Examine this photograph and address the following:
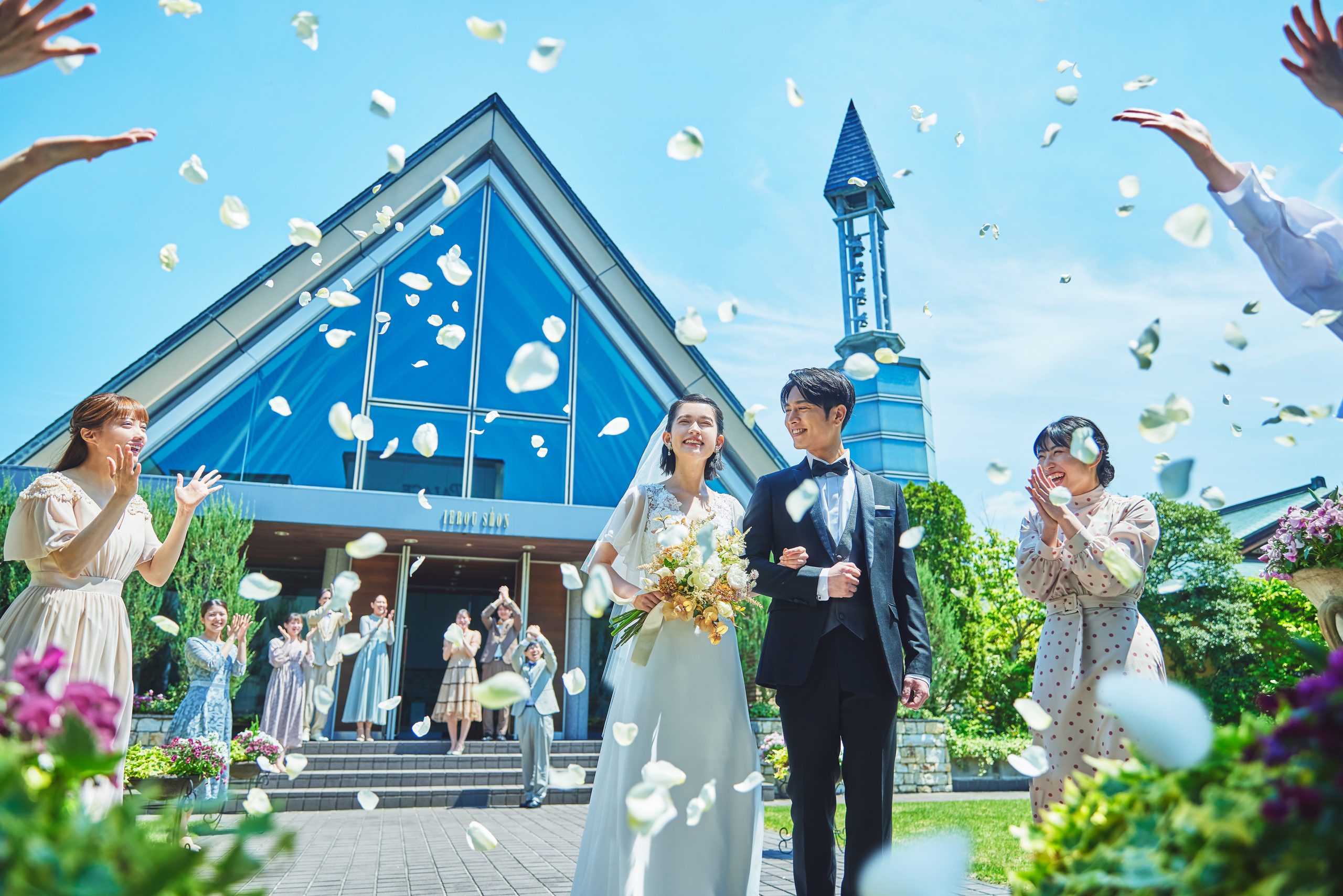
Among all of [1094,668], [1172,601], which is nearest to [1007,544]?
[1172,601]

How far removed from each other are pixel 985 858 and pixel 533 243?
627 inches

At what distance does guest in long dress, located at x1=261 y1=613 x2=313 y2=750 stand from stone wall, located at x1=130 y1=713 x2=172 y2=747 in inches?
51.5

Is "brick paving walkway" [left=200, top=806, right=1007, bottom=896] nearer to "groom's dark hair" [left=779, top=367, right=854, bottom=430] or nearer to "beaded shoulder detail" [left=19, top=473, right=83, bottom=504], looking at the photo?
"beaded shoulder detail" [left=19, top=473, right=83, bottom=504]

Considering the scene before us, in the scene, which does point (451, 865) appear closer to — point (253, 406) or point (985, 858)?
point (985, 858)

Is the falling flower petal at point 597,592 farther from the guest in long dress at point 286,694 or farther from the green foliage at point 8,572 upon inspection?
the green foliage at point 8,572

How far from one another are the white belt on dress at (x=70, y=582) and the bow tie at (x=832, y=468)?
9.31 feet

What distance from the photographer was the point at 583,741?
15625 millimetres

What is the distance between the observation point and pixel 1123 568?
2883 millimetres

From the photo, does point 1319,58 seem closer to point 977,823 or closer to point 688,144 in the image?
point 688,144

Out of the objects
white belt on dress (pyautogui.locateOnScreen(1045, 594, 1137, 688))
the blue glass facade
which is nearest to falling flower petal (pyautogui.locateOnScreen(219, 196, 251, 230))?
white belt on dress (pyautogui.locateOnScreen(1045, 594, 1137, 688))

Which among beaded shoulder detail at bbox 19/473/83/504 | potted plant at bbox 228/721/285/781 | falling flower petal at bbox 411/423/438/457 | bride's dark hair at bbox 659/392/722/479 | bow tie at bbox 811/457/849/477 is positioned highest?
bride's dark hair at bbox 659/392/722/479

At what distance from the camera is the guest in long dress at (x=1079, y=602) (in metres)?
3.25

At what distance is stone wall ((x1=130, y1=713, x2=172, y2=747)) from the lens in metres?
12.1

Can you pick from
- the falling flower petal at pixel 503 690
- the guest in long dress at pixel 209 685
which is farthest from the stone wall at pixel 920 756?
the falling flower petal at pixel 503 690
